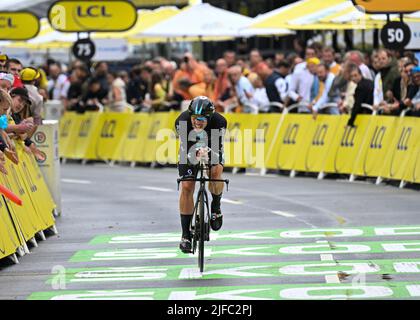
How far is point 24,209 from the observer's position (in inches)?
594

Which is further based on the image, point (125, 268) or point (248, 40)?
point (248, 40)

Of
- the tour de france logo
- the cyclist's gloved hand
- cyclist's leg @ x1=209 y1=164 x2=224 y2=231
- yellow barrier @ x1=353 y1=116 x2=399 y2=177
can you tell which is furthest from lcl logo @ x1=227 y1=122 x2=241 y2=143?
the cyclist's gloved hand

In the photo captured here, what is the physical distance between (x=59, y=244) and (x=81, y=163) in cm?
1514

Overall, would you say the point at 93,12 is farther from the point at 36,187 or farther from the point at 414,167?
the point at 36,187

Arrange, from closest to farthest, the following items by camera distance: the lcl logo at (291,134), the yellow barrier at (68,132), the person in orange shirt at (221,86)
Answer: the lcl logo at (291,134) → the person in orange shirt at (221,86) → the yellow barrier at (68,132)

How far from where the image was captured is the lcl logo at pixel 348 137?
2314 cm

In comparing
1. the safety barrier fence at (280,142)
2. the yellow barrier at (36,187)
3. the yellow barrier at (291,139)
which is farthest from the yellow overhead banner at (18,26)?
the yellow barrier at (36,187)

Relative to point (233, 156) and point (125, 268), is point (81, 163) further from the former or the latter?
point (125, 268)

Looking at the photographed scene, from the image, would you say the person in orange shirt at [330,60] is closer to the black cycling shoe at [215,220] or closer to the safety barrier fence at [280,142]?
the safety barrier fence at [280,142]

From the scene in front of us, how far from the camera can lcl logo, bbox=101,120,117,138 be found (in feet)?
97.9

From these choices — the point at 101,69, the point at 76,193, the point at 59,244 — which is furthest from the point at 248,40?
the point at 59,244

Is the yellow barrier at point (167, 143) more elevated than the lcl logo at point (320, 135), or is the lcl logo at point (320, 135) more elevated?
the lcl logo at point (320, 135)

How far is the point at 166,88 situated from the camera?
29078 mm

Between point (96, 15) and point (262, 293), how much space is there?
12818mm
